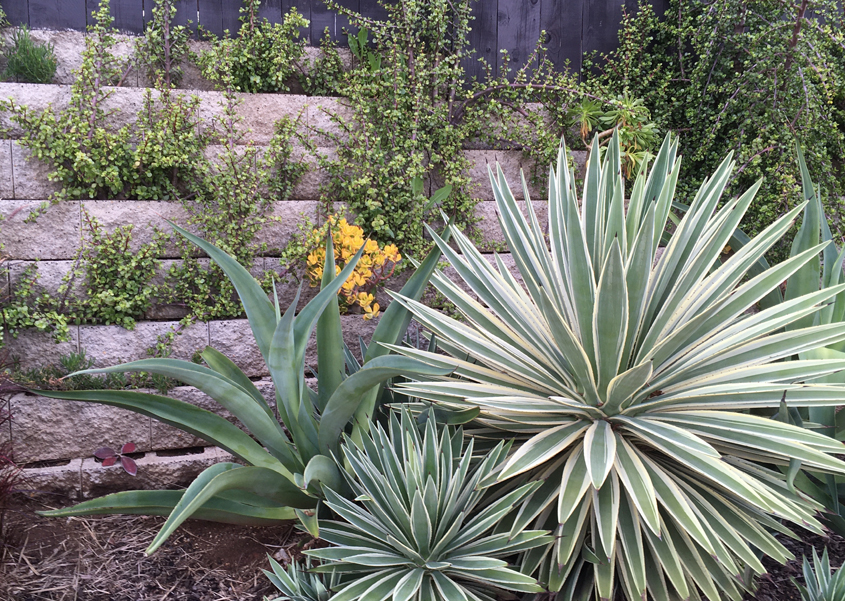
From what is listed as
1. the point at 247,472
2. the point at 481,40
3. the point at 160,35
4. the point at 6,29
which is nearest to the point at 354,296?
the point at 247,472

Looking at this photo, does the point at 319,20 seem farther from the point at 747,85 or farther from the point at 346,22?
the point at 747,85

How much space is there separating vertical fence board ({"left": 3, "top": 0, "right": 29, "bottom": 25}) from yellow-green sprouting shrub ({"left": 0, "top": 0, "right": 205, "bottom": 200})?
0.26 m

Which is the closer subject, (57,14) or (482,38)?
(57,14)

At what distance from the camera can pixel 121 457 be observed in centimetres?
204

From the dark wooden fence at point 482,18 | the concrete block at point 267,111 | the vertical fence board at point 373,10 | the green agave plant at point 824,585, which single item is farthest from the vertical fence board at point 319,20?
the green agave plant at point 824,585

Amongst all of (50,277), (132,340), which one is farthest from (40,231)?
(132,340)

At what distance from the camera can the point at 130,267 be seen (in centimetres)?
219

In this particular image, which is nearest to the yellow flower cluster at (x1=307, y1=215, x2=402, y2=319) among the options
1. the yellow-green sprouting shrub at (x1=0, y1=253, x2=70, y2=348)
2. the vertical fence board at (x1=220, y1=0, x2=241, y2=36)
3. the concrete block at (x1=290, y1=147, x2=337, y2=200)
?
the concrete block at (x1=290, y1=147, x2=337, y2=200)

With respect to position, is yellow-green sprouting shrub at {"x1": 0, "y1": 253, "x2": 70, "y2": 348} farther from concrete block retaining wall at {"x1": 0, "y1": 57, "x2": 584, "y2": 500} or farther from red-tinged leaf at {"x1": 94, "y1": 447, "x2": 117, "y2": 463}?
red-tinged leaf at {"x1": 94, "y1": 447, "x2": 117, "y2": 463}

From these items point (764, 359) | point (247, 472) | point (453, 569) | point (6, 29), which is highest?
point (6, 29)

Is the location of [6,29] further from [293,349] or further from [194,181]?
[293,349]

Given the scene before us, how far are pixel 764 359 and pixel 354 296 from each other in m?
1.45

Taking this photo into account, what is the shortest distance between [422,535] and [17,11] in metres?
2.65

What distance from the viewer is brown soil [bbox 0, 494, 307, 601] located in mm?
A: 1609
